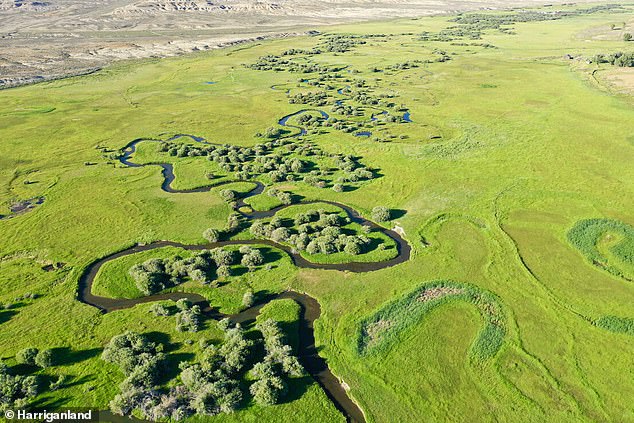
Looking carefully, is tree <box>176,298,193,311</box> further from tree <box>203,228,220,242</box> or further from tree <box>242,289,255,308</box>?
tree <box>203,228,220,242</box>

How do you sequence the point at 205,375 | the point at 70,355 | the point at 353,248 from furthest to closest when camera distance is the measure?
the point at 353,248 < the point at 70,355 < the point at 205,375

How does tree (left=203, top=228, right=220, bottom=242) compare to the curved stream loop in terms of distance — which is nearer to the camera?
the curved stream loop

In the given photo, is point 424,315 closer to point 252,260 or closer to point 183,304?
point 252,260

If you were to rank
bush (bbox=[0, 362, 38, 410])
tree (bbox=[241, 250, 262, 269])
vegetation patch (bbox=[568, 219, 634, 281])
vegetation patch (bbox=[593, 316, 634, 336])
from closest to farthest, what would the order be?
1. bush (bbox=[0, 362, 38, 410])
2. vegetation patch (bbox=[593, 316, 634, 336])
3. vegetation patch (bbox=[568, 219, 634, 281])
4. tree (bbox=[241, 250, 262, 269])

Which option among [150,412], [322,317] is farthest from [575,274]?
[150,412]

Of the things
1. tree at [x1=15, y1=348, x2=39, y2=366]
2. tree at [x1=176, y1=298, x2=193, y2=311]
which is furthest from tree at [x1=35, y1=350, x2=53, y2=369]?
tree at [x1=176, y1=298, x2=193, y2=311]

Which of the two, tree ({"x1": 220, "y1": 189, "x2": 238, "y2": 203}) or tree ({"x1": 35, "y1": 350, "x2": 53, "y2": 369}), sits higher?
tree ({"x1": 220, "y1": 189, "x2": 238, "y2": 203})

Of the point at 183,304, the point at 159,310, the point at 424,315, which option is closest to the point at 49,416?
the point at 159,310
